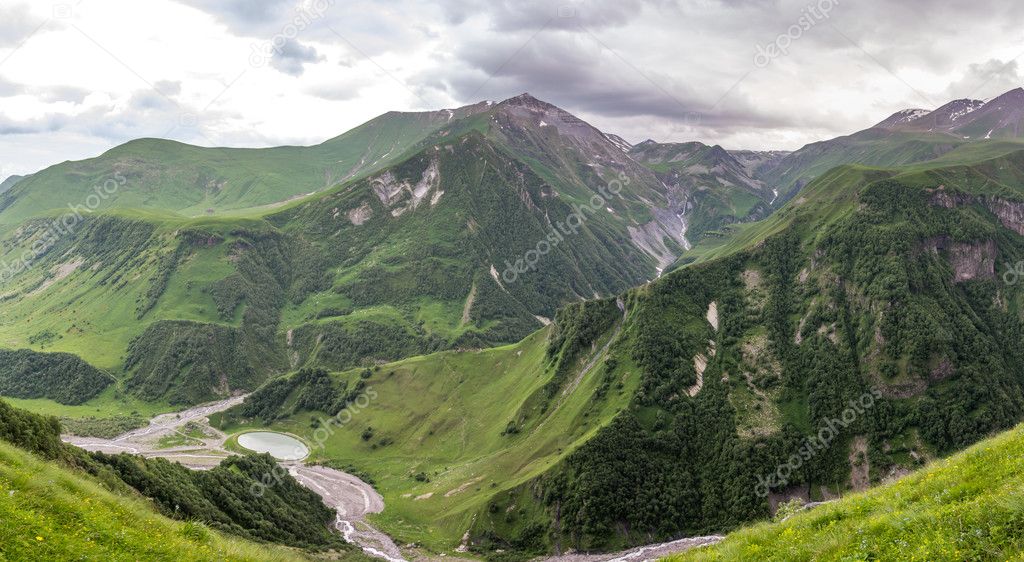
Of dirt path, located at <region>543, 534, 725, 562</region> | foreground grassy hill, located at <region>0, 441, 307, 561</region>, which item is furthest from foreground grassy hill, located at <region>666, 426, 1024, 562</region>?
dirt path, located at <region>543, 534, 725, 562</region>

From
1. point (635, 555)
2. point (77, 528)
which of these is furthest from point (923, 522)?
point (635, 555)

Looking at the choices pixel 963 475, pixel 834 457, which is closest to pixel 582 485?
pixel 834 457

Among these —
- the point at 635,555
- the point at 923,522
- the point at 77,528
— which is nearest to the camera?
the point at 923,522

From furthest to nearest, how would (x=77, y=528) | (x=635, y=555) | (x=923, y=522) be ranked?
(x=635, y=555) → (x=77, y=528) → (x=923, y=522)

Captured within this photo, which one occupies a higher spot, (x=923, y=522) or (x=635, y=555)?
(x=923, y=522)

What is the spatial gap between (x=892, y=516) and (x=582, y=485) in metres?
142

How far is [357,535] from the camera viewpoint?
158 meters

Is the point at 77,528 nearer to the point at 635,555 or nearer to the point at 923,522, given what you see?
the point at 923,522

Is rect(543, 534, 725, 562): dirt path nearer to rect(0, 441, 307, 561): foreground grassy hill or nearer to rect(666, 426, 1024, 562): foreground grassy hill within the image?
rect(666, 426, 1024, 562): foreground grassy hill

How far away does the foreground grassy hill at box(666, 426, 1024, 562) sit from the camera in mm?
20094

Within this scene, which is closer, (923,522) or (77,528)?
(923,522)

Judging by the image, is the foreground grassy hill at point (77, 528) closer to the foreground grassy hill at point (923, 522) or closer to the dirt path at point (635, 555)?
the foreground grassy hill at point (923, 522)

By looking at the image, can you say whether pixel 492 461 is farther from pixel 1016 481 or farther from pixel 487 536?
pixel 1016 481

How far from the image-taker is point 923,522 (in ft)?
73.7
